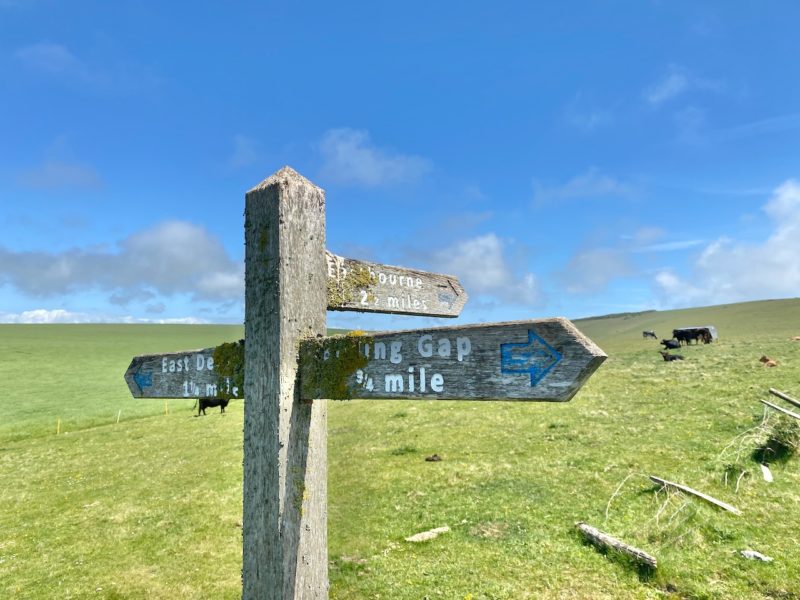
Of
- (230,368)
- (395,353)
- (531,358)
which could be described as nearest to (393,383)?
(395,353)

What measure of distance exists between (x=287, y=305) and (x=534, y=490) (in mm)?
6412

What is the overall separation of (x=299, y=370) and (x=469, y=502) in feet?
18.5

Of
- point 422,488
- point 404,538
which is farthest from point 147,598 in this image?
point 422,488

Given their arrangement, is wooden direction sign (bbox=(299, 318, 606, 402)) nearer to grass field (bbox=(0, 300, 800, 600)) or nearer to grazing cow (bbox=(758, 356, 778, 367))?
grass field (bbox=(0, 300, 800, 600))

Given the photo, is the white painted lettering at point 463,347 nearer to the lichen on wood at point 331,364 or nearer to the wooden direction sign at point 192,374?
the lichen on wood at point 331,364

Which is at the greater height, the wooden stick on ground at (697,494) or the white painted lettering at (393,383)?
the white painted lettering at (393,383)

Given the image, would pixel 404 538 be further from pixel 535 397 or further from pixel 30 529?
pixel 30 529

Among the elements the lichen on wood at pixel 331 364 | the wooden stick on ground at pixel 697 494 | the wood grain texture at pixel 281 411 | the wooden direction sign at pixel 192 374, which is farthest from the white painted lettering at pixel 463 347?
the wooden stick on ground at pixel 697 494

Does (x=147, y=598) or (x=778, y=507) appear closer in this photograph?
(x=147, y=598)

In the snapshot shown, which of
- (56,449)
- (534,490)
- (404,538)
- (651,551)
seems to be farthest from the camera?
(56,449)

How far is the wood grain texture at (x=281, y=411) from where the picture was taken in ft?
9.27

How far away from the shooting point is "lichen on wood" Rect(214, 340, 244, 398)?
3.22m

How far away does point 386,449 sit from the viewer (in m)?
11.4

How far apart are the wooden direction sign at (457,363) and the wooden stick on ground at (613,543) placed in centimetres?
450
